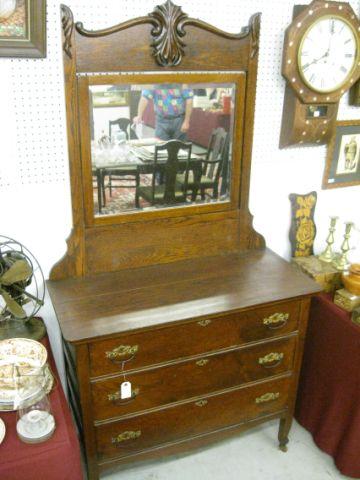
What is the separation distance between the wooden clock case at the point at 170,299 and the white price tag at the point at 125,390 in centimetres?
2

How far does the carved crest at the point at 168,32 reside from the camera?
1.84 metres

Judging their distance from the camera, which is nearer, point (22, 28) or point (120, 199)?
point (22, 28)

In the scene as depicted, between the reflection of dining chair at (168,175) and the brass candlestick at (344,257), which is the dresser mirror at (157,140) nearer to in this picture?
the reflection of dining chair at (168,175)

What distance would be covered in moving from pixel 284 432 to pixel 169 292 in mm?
989

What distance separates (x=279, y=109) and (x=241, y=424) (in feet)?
4.82

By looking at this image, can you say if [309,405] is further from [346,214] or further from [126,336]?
[126,336]

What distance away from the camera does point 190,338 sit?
1889 mm

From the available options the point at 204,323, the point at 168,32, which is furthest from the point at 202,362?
the point at 168,32

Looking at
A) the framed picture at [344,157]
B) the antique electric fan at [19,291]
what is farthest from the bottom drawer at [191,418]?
the framed picture at [344,157]

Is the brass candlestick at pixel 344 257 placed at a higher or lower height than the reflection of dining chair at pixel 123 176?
lower

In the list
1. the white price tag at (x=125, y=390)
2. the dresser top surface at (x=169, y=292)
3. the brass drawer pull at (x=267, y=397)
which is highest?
the dresser top surface at (x=169, y=292)

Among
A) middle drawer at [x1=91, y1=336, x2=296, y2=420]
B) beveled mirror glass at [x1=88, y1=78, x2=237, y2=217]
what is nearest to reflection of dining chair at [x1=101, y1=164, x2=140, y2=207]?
beveled mirror glass at [x1=88, y1=78, x2=237, y2=217]

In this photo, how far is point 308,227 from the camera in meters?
2.52

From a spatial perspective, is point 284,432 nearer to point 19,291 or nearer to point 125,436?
point 125,436
